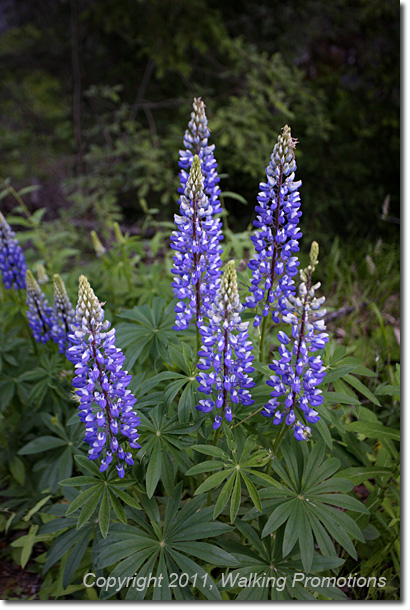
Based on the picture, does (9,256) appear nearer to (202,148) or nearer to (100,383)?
(202,148)

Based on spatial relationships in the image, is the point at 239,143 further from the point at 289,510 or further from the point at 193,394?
the point at 289,510

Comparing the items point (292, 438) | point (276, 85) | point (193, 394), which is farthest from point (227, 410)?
point (276, 85)

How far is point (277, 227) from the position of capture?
205 centimetres

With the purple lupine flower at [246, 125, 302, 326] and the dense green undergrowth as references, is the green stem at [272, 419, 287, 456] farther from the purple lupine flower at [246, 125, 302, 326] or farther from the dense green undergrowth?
the purple lupine flower at [246, 125, 302, 326]

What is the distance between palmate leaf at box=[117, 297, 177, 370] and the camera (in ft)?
8.00

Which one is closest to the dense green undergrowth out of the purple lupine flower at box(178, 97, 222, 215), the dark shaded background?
the purple lupine flower at box(178, 97, 222, 215)

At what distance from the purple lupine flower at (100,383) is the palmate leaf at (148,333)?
0.54m

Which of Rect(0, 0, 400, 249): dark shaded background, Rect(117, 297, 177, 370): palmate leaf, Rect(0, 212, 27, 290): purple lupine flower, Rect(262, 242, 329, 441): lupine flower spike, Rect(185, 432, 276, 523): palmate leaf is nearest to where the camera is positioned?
Rect(262, 242, 329, 441): lupine flower spike

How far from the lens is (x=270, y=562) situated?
202cm

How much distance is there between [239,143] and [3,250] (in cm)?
291

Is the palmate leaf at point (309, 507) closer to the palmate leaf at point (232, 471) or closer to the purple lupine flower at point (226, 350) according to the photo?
the palmate leaf at point (232, 471)

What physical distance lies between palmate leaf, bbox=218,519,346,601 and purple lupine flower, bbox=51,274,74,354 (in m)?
1.45

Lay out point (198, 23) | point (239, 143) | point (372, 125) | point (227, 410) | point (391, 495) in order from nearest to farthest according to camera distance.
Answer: point (227, 410) < point (391, 495) < point (239, 143) < point (198, 23) < point (372, 125)

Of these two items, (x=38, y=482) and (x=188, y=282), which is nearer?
(x=188, y=282)
